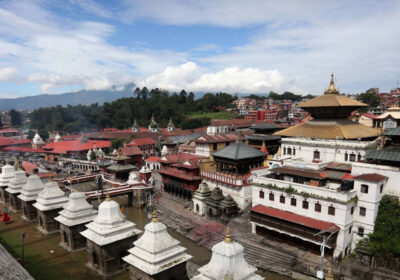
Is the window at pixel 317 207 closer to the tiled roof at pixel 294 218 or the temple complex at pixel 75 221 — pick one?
the tiled roof at pixel 294 218

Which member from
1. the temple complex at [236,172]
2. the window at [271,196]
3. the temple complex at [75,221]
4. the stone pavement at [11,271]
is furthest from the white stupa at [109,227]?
the temple complex at [236,172]

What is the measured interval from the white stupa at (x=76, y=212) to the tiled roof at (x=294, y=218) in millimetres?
15720

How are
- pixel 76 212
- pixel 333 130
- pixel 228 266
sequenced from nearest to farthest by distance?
1. pixel 228 266
2. pixel 76 212
3. pixel 333 130

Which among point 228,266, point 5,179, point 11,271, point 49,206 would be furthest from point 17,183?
point 228,266

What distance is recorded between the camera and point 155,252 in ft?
51.5

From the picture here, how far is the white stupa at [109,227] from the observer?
20031mm

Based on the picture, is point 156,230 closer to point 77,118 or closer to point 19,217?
point 19,217

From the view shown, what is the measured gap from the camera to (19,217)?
3334 centimetres

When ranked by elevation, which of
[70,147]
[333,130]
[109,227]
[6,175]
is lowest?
[70,147]

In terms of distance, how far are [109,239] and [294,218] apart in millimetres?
15617

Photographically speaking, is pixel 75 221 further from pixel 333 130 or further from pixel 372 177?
pixel 333 130

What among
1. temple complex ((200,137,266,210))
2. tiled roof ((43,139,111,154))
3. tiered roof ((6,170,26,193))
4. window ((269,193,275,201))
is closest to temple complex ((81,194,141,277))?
window ((269,193,275,201))

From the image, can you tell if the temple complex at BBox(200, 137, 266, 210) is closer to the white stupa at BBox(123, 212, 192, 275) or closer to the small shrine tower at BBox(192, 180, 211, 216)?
the small shrine tower at BBox(192, 180, 211, 216)

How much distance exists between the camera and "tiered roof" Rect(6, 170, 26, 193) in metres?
34.8
